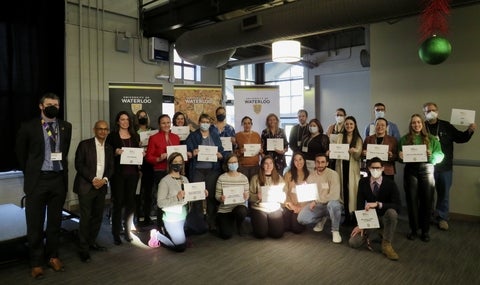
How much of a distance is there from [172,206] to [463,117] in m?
3.78

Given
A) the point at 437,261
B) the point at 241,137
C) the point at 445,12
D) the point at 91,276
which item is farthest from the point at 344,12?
the point at 91,276

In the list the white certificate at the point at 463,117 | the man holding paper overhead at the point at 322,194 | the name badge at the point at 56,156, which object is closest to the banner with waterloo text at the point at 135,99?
the name badge at the point at 56,156

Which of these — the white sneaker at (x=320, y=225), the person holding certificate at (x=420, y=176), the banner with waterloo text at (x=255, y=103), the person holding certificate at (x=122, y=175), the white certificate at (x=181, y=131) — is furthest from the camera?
the banner with waterloo text at (x=255, y=103)

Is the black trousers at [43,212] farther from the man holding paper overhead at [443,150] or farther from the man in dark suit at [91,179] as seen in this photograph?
the man holding paper overhead at [443,150]

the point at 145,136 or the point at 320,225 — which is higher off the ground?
the point at 145,136

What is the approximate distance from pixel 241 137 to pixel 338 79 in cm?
497

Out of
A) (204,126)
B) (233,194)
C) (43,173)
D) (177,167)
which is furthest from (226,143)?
(43,173)

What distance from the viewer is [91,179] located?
11.8ft

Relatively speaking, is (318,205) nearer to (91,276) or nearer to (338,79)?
(91,276)

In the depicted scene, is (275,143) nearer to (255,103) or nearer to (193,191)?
(255,103)

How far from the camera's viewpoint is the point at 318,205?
441cm

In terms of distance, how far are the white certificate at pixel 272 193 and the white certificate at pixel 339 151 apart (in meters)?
0.86

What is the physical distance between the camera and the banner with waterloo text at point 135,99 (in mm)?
5449

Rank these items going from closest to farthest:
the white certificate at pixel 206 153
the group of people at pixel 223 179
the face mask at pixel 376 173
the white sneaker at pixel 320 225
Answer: the group of people at pixel 223 179, the face mask at pixel 376 173, the white certificate at pixel 206 153, the white sneaker at pixel 320 225
